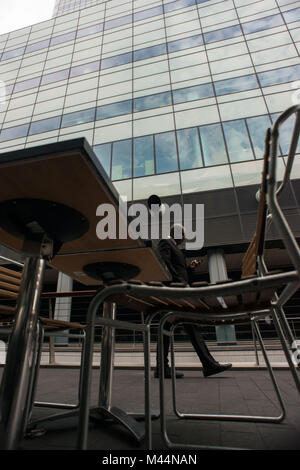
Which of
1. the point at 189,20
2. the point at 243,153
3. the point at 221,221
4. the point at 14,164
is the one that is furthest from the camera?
the point at 189,20

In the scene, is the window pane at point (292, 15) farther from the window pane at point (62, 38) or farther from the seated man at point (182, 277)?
the seated man at point (182, 277)

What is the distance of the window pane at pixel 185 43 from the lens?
11.0 meters

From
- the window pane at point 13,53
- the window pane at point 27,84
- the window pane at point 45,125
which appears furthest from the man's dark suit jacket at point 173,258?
the window pane at point 13,53

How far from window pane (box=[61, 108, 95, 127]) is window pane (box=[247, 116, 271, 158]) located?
262 inches

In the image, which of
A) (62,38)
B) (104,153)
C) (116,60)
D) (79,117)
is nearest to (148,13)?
(116,60)

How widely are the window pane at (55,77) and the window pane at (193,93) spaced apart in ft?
20.6

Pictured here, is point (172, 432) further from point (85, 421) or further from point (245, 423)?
point (85, 421)

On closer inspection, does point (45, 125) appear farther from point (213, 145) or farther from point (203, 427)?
point (203, 427)

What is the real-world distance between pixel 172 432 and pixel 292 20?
→ 48.6ft

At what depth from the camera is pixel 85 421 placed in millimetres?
479

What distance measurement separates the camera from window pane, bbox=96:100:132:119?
10266 mm

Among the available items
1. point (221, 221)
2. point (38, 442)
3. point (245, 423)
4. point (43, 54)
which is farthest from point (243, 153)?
point (43, 54)

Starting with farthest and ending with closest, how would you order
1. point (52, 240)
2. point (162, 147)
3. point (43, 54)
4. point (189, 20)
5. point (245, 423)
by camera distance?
point (43, 54), point (189, 20), point (162, 147), point (245, 423), point (52, 240)

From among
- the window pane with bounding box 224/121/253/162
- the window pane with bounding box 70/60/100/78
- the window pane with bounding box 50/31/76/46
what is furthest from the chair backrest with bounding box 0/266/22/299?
the window pane with bounding box 50/31/76/46
